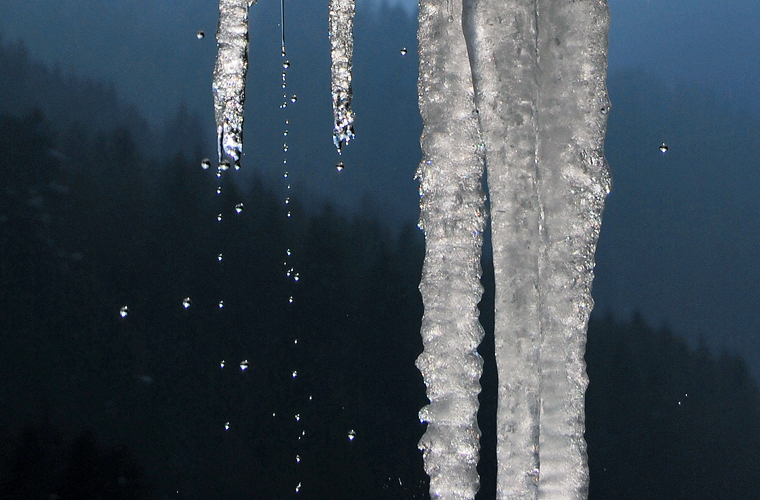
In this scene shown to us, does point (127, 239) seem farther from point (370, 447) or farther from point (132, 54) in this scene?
point (132, 54)

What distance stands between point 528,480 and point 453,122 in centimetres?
67

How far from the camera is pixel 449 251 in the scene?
4.09 ft

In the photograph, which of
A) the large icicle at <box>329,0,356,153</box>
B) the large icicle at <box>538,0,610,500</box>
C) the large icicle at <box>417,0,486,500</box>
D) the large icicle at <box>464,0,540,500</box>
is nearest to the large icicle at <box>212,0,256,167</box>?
the large icicle at <box>329,0,356,153</box>

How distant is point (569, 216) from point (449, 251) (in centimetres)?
23

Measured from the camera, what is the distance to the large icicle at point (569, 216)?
1.18 meters

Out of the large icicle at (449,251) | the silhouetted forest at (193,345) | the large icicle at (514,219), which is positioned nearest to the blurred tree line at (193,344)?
the silhouetted forest at (193,345)

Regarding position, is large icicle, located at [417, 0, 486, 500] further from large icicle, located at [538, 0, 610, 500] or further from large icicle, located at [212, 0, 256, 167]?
large icicle, located at [212, 0, 256, 167]

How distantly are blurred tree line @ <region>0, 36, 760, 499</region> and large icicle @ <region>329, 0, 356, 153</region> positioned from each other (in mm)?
6947

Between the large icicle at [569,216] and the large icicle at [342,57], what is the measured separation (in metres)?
0.52

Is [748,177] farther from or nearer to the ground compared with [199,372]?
farther from the ground

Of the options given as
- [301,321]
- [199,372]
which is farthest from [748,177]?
[199,372]

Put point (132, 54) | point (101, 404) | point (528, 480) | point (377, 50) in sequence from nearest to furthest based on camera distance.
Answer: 1. point (528, 480)
2. point (101, 404)
3. point (132, 54)
4. point (377, 50)

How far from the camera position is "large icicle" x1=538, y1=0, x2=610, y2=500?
118 cm

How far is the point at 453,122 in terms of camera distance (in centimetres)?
128
